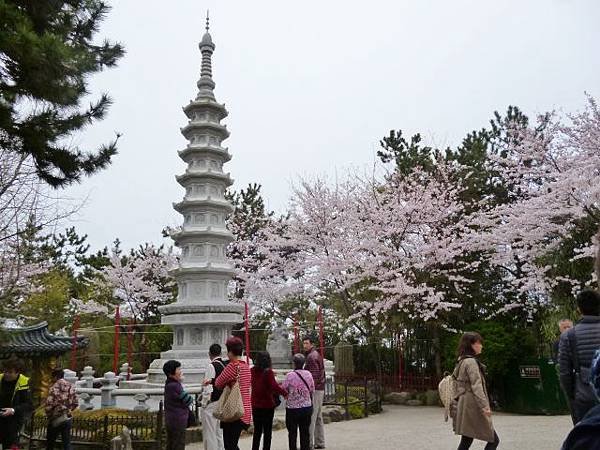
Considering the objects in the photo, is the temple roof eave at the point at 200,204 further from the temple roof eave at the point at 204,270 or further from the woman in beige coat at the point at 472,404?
the woman in beige coat at the point at 472,404

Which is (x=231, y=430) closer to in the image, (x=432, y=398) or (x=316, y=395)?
(x=316, y=395)

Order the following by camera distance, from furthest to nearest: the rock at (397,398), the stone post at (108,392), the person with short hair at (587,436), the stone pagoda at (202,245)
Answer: the rock at (397,398), the stone pagoda at (202,245), the stone post at (108,392), the person with short hair at (587,436)

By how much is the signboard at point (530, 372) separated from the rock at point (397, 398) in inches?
176

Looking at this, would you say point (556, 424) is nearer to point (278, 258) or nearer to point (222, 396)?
point (222, 396)

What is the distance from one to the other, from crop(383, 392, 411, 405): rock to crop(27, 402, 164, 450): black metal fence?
32.9 feet

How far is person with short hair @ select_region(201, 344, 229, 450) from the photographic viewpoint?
7.42 m

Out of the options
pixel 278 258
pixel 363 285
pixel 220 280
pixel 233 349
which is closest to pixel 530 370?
pixel 363 285

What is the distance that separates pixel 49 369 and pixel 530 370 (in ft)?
46.8

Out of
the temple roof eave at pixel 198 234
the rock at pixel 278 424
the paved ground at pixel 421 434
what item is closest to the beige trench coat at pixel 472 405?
the paved ground at pixel 421 434

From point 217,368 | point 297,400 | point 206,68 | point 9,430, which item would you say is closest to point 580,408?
point 297,400

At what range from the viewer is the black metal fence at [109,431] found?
9828mm

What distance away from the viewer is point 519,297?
19062 millimetres

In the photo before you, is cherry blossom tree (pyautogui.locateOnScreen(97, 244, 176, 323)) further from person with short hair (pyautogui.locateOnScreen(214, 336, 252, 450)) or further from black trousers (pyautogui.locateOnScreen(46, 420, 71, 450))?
person with short hair (pyautogui.locateOnScreen(214, 336, 252, 450))

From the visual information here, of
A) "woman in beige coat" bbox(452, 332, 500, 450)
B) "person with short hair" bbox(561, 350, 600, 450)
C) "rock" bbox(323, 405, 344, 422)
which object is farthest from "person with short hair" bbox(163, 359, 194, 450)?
"rock" bbox(323, 405, 344, 422)
